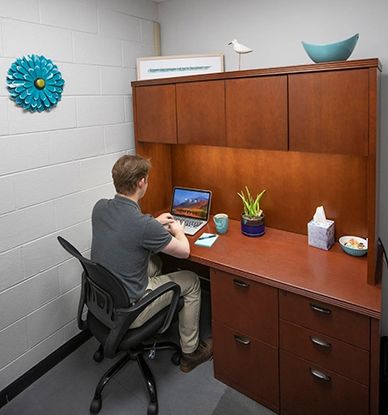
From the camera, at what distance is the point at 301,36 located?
2.07 metres

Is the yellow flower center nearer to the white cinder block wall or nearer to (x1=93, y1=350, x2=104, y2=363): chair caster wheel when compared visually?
the white cinder block wall

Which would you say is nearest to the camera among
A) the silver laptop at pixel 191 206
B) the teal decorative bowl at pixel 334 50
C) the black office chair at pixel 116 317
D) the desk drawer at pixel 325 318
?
the desk drawer at pixel 325 318

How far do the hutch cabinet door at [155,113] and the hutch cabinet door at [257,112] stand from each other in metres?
0.42

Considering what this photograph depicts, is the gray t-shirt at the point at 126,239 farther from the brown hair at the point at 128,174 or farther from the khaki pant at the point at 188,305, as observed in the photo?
the khaki pant at the point at 188,305

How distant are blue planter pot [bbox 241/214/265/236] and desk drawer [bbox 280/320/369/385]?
629mm

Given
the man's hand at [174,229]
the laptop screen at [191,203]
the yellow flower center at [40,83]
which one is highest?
the yellow flower center at [40,83]

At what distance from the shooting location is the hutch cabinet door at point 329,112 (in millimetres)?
1584

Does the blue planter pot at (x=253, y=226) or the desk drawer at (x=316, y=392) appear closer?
the desk drawer at (x=316, y=392)

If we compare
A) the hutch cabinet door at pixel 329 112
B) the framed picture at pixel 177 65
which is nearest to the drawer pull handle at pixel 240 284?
the hutch cabinet door at pixel 329 112

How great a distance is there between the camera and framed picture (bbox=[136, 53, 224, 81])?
238cm

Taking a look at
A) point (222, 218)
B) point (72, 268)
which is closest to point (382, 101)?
point (222, 218)

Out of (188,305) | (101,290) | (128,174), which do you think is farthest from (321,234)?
(101,290)

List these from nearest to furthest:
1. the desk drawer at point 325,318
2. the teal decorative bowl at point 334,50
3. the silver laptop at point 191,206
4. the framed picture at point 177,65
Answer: the desk drawer at point 325,318
the teal decorative bowl at point 334,50
the framed picture at point 177,65
the silver laptop at point 191,206

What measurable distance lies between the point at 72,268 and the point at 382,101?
2.03 metres
